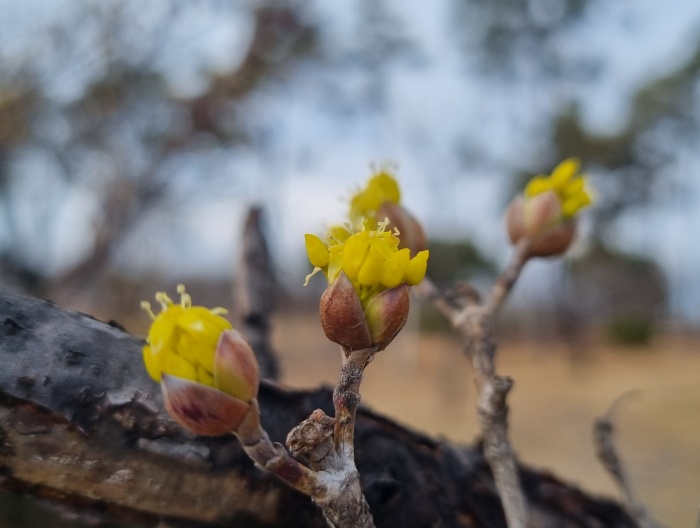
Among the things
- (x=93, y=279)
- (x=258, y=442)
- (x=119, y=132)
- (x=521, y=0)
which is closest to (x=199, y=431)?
(x=258, y=442)

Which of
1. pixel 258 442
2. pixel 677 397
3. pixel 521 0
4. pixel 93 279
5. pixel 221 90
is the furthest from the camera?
pixel 521 0

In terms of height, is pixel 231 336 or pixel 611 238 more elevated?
pixel 611 238

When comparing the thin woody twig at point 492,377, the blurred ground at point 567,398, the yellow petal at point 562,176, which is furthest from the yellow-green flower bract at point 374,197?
the blurred ground at point 567,398

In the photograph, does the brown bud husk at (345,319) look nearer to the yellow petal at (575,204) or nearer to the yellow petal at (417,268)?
the yellow petal at (417,268)

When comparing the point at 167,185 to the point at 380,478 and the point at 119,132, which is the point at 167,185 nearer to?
the point at 119,132

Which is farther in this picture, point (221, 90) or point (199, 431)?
point (221, 90)

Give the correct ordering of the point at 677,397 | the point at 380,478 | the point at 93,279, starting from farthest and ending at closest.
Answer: the point at 677,397 < the point at 93,279 < the point at 380,478

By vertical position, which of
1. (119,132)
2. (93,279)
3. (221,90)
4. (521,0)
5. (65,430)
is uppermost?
(521,0)

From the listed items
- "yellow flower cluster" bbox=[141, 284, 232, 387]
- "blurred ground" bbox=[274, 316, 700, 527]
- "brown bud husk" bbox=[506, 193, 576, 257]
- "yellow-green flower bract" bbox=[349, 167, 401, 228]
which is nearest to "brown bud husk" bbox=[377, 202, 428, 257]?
"yellow-green flower bract" bbox=[349, 167, 401, 228]

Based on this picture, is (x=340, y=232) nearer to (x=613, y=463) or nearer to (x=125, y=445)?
(x=125, y=445)
